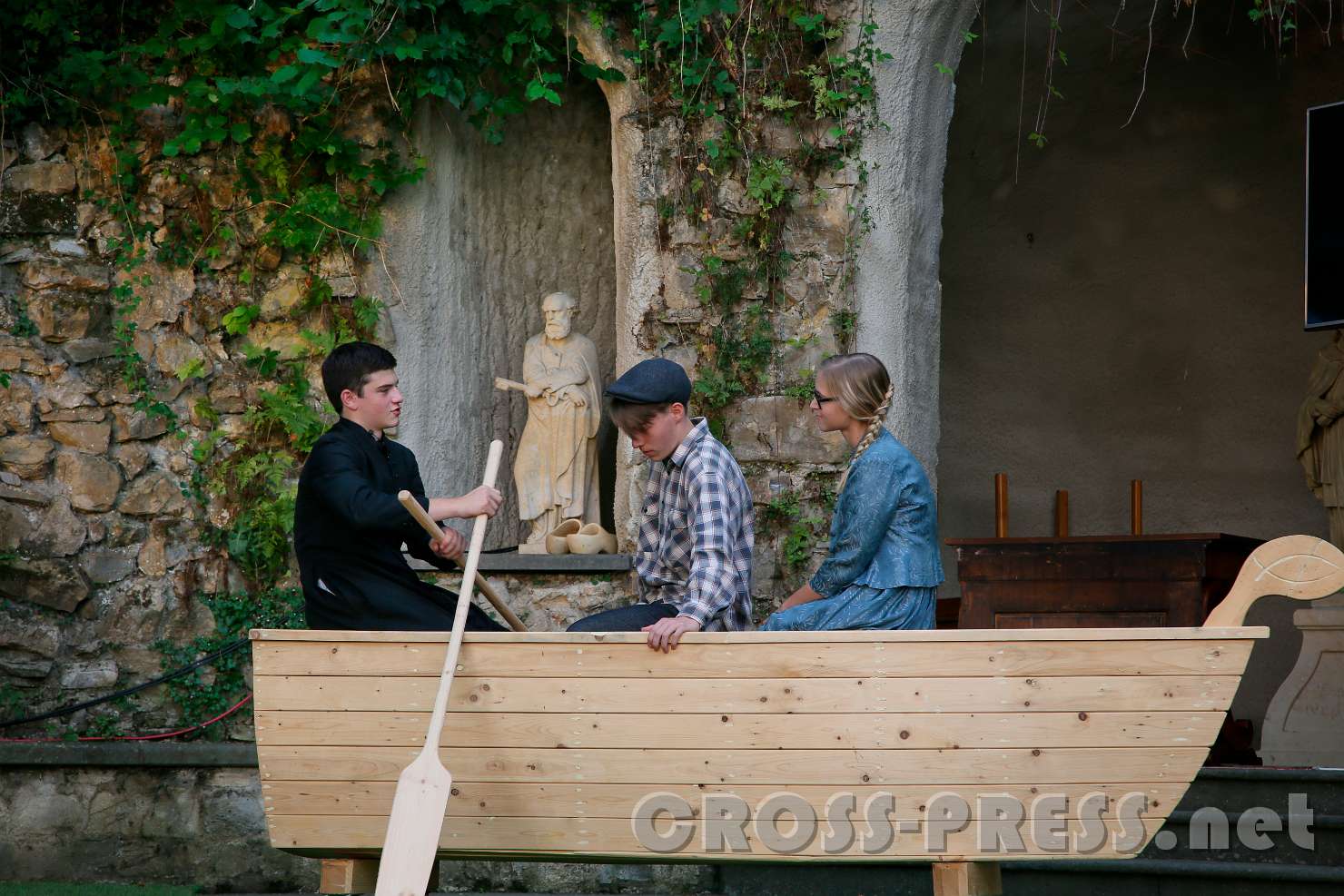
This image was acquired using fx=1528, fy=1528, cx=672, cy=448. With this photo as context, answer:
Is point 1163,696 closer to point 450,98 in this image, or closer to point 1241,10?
point 450,98

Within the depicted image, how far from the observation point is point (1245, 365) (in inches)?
295

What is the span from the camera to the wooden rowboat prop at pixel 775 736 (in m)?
3.23

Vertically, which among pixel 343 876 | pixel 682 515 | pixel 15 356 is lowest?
pixel 343 876

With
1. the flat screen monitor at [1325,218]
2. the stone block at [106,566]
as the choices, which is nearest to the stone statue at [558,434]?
the stone block at [106,566]

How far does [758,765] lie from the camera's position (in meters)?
3.34

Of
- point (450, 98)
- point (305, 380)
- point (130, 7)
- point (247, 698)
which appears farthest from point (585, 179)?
point (247, 698)

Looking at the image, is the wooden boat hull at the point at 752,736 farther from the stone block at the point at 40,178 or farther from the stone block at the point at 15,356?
the stone block at the point at 40,178

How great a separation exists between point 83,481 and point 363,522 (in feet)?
8.52

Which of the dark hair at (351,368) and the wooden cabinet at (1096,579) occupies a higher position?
the dark hair at (351,368)

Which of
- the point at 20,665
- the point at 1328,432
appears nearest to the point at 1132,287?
the point at 1328,432

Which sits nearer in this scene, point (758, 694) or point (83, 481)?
point (758, 694)

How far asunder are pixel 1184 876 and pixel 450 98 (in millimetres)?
3560

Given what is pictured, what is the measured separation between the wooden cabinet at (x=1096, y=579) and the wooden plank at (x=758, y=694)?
1854 millimetres

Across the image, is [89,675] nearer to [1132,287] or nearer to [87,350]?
[87,350]
